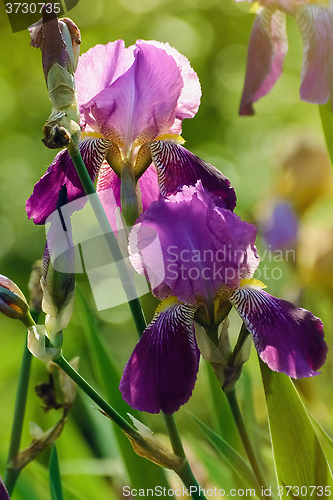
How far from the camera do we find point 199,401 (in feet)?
7.77

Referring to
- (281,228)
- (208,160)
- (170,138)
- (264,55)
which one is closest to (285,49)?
(264,55)

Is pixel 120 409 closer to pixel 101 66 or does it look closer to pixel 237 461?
pixel 237 461

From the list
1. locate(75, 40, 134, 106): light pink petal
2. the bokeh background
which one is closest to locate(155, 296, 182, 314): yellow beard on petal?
locate(75, 40, 134, 106): light pink petal

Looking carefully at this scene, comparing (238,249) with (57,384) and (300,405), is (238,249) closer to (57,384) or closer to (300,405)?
(300,405)

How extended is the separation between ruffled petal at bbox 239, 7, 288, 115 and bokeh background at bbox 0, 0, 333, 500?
459 millimetres

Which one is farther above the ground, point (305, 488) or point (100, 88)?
point (100, 88)

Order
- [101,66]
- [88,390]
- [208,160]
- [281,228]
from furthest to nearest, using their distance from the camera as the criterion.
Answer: [208,160] < [281,228] < [101,66] < [88,390]

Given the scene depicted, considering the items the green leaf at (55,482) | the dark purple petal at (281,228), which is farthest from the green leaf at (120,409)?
the dark purple petal at (281,228)

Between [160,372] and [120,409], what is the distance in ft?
1.01

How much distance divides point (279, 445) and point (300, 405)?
5 cm

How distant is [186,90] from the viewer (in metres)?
0.51

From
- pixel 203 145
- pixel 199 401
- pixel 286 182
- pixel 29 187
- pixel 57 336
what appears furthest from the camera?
pixel 203 145

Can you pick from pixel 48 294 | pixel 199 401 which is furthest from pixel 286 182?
pixel 48 294

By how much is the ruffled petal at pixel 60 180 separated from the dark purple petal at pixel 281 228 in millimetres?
1035
